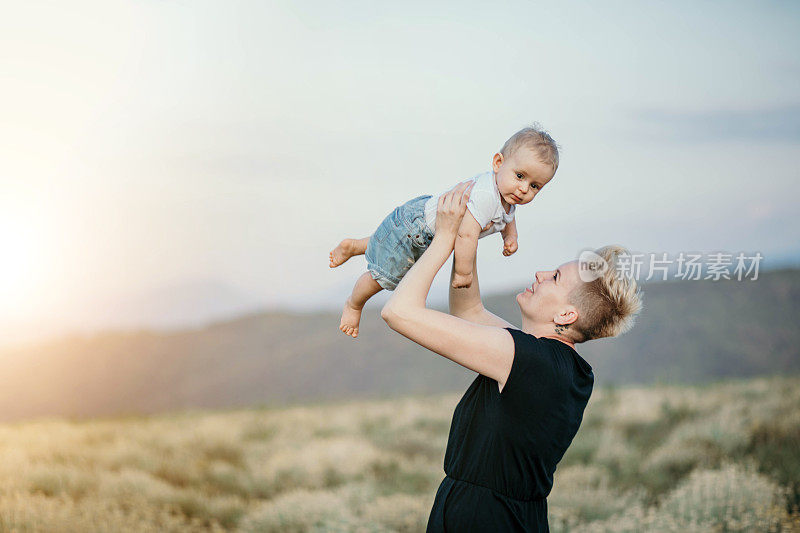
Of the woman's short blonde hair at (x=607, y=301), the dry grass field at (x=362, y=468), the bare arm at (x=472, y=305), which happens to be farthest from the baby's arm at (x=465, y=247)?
the dry grass field at (x=362, y=468)

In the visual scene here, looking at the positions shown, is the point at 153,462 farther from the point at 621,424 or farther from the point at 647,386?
the point at 647,386

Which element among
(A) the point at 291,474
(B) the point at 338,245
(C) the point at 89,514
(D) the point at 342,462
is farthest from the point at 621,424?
(B) the point at 338,245

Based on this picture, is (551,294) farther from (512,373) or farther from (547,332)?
(512,373)

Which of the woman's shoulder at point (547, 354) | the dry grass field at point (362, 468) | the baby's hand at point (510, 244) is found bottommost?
the dry grass field at point (362, 468)

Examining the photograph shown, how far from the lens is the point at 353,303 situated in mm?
3357

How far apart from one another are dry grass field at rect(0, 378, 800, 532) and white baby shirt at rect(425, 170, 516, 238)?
3783 millimetres

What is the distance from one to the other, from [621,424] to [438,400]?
2838 millimetres

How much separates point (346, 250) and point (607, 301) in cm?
130

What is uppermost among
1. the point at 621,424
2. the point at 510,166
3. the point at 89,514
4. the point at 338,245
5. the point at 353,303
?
the point at 510,166

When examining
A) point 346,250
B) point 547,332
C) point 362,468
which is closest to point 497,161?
point 547,332

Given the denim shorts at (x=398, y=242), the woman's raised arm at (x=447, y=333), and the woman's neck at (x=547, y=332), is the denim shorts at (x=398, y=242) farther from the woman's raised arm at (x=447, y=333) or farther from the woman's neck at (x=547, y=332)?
the woman's neck at (x=547, y=332)

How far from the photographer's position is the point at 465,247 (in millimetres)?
2852

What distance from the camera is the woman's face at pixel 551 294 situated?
106 inches

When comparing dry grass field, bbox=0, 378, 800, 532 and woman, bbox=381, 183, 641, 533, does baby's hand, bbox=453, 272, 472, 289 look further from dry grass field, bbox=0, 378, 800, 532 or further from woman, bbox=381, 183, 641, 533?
dry grass field, bbox=0, 378, 800, 532
